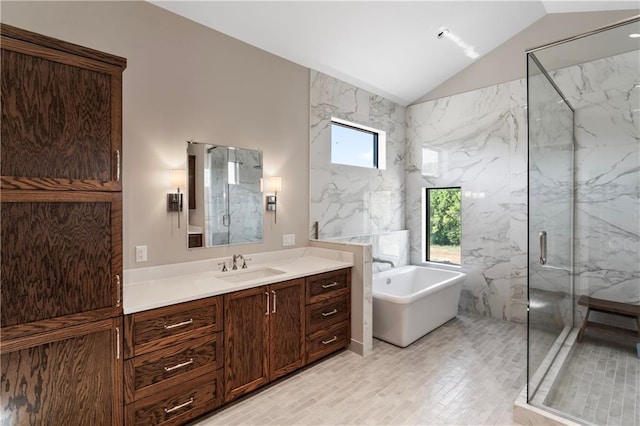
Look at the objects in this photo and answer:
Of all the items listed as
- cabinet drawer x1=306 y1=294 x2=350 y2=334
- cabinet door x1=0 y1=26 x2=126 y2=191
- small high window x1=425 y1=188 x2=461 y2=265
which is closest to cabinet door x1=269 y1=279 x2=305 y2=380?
cabinet drawer x1=306 y1=294 x2=350 y2=334

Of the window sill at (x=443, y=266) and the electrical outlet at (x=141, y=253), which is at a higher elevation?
the electrical outlet at (x=141, y=253)

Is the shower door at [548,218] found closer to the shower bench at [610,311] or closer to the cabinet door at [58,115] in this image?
the shower bench at [610,311]

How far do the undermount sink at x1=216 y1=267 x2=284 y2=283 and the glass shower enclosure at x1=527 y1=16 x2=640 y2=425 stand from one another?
2087 mm

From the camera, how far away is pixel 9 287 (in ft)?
4.91

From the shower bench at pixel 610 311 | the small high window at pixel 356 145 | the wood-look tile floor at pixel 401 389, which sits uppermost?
the small high window at pixel 356 145

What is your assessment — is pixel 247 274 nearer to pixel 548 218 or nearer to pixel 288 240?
pixel 288 240

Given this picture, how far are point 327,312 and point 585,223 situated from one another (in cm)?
302

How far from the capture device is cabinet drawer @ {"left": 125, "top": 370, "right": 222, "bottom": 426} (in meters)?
1.89

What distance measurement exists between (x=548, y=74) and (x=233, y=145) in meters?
2.88

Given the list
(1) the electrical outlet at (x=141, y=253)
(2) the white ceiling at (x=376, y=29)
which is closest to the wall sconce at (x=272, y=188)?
(1) the electrical outlet at (x=141, y=253)

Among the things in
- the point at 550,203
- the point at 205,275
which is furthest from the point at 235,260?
the point at 550,203

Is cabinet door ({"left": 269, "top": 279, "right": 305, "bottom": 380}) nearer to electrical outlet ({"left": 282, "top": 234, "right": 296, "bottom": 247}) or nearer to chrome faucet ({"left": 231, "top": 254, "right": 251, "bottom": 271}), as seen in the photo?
chrome faucet ({"left": 231, "top": 254, "right": 251, "bottom": 271})

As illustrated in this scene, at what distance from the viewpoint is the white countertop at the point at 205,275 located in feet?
6.73

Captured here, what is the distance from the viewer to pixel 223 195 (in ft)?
9.71
